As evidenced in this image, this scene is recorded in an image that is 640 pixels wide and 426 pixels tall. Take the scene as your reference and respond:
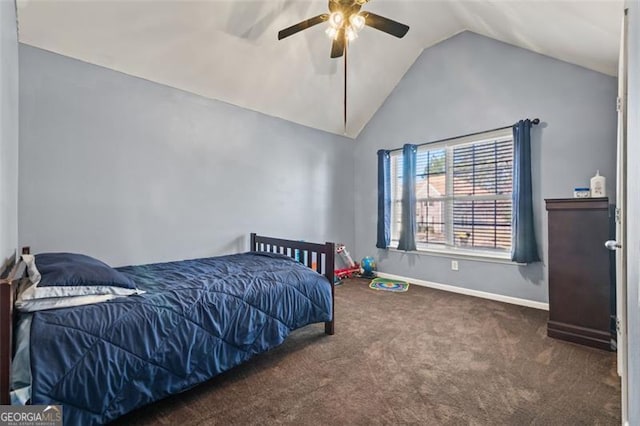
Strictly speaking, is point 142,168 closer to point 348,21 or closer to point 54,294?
point 54,294

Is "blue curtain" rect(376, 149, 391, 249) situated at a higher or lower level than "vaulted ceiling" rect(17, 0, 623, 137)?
lower

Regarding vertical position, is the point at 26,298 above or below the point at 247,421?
above

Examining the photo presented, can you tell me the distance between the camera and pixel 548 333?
2426 mm

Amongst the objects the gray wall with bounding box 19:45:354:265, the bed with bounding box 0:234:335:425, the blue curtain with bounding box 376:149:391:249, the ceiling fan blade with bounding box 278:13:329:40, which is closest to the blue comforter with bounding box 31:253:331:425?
the bed with bounding box 0:234:335:425

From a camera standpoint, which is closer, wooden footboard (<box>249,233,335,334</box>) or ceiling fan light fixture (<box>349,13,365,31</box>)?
ceiling fan light fixture (<box>349,13,365,31</box>)

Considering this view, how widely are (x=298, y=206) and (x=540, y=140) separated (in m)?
2.88

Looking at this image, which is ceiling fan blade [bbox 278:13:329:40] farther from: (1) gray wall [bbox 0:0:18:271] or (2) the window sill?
(2) the window sill

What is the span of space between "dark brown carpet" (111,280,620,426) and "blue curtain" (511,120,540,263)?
75 centimetres

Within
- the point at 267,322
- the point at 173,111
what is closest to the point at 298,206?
the point at 173,111

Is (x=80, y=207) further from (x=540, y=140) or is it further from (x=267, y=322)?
(x=540, y=140)

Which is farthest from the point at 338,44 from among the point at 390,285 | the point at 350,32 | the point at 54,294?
the point at 390,285

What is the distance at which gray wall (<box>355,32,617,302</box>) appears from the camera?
2.81 metres

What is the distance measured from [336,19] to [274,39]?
96 centimetres

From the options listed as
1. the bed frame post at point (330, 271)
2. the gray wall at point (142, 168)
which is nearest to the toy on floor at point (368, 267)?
the gray wall at point (142, 168)
